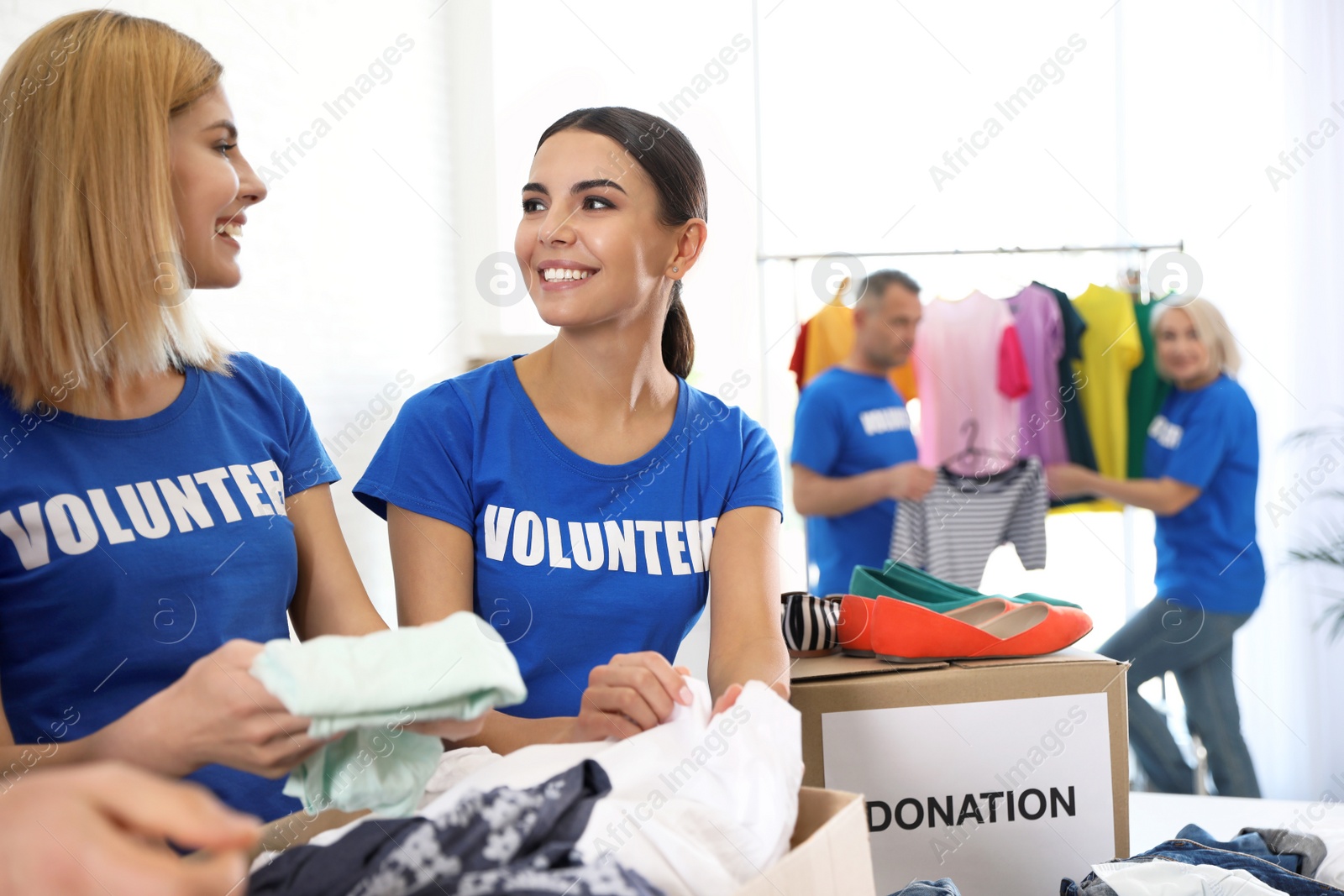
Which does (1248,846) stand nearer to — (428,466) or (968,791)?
(968,791)

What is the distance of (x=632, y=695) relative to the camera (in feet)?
2.93

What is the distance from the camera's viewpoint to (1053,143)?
316 cm

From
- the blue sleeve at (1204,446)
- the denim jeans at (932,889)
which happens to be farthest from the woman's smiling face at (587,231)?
the blue sleeve at (1204,446)

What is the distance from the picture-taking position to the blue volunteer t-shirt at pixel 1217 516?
261cm

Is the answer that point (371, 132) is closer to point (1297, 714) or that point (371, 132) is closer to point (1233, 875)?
point (1233, 875)

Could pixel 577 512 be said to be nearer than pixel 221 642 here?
No

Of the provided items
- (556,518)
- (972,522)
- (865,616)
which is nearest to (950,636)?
(865,616)

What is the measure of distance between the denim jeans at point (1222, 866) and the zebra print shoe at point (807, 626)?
0.46 metres

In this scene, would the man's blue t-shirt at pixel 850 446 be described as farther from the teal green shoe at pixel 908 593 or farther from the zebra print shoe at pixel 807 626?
the zebra print shoe at pixel 807 626

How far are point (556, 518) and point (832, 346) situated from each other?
6.29ft

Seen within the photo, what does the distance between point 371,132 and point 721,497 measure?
223 centimetres

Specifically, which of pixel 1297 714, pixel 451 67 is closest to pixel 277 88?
pixel 451 67

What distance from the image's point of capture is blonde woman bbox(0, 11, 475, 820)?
0.85 m

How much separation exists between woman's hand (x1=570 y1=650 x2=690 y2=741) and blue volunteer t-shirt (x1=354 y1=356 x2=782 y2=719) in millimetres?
202
